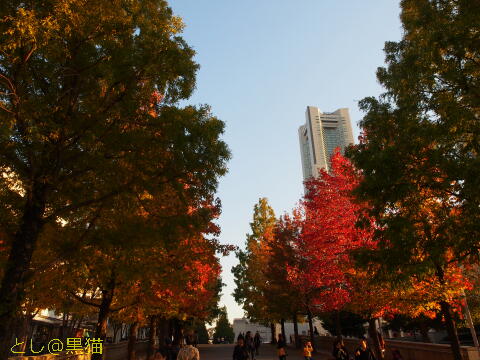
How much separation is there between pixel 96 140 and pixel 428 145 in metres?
7.97

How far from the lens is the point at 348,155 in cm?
1130

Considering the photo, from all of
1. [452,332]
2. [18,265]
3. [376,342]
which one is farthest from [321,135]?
[18,265]

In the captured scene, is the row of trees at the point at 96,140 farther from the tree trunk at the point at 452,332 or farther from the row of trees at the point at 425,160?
the tree trunk at the point at 452,332

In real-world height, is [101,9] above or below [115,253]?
above

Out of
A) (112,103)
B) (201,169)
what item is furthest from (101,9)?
(201,169)

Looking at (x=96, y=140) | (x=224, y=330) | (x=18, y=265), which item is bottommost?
(x=18, y=265)

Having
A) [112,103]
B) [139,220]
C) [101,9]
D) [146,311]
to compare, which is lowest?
[146,311]

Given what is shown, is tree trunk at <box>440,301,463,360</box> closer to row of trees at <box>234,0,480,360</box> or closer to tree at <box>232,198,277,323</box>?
row of trees at <box>234,0,480,360</box>

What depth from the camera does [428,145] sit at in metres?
9.41

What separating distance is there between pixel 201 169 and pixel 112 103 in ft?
7.88

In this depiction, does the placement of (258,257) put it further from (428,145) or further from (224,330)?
(224,330)

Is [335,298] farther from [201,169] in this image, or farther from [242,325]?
[242,325]

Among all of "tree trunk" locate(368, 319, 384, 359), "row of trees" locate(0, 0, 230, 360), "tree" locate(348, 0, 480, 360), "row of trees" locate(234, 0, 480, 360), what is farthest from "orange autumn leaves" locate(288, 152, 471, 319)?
"row of trees" locate(0, 0, 230, 360)

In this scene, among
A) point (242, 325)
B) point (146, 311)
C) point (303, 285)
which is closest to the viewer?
point (146, 311)
